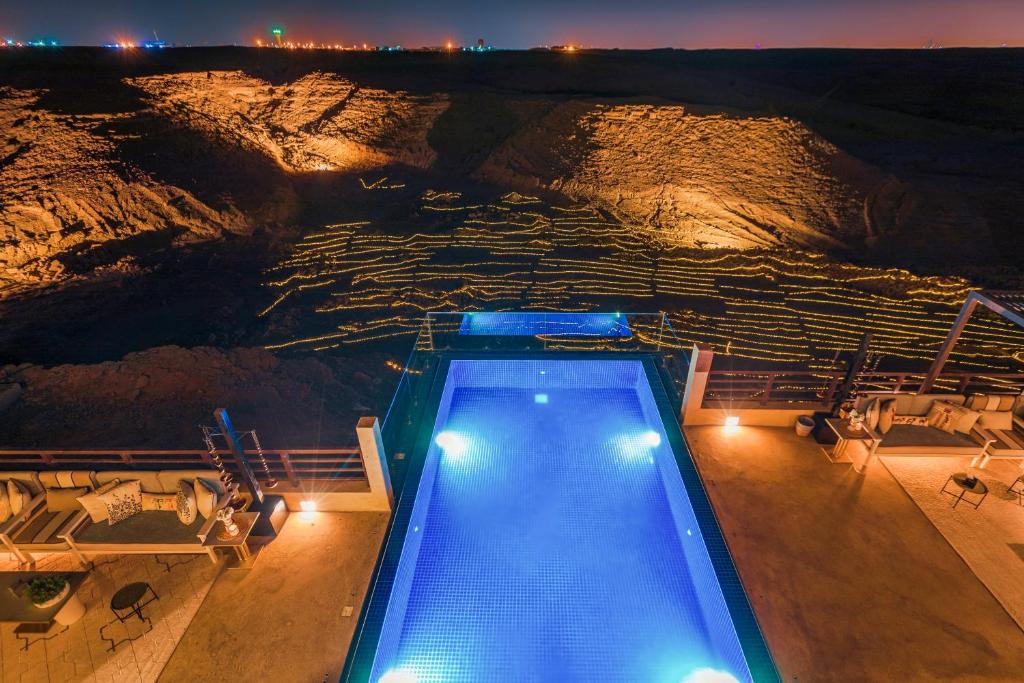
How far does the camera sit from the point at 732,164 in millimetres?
19344

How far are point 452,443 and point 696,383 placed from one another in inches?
151

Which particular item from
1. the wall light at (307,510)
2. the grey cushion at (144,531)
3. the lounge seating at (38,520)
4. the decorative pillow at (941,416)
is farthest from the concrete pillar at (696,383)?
the lounge seating at (38,520)

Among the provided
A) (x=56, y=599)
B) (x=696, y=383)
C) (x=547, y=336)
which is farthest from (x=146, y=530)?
(x=696, y=383)

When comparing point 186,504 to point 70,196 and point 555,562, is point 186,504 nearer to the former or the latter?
point 555,562

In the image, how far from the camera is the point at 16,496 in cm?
538

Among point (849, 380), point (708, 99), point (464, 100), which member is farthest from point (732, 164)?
point (849, 380)

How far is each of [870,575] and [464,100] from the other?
26018 millimetres

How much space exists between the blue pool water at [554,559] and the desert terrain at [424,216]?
15.6 ft

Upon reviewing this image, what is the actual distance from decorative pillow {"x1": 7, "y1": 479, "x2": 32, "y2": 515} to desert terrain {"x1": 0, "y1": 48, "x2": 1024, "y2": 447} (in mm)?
4238

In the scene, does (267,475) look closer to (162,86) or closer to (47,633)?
(47,633)

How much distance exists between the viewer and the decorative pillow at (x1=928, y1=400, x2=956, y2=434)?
20.7 feet

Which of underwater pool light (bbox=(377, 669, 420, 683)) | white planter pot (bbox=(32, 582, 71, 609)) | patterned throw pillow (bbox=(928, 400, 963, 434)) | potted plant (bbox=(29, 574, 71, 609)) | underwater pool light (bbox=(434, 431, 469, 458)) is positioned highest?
patterned throw pillow (bbox=(928, 400, 963, 434))

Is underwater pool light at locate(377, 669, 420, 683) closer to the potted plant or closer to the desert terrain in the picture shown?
the potted plant

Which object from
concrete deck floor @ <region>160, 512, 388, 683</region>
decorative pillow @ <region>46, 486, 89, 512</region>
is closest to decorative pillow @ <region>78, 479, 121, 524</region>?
decorative pillow @ <region>46, 486, 89, 512</region>
